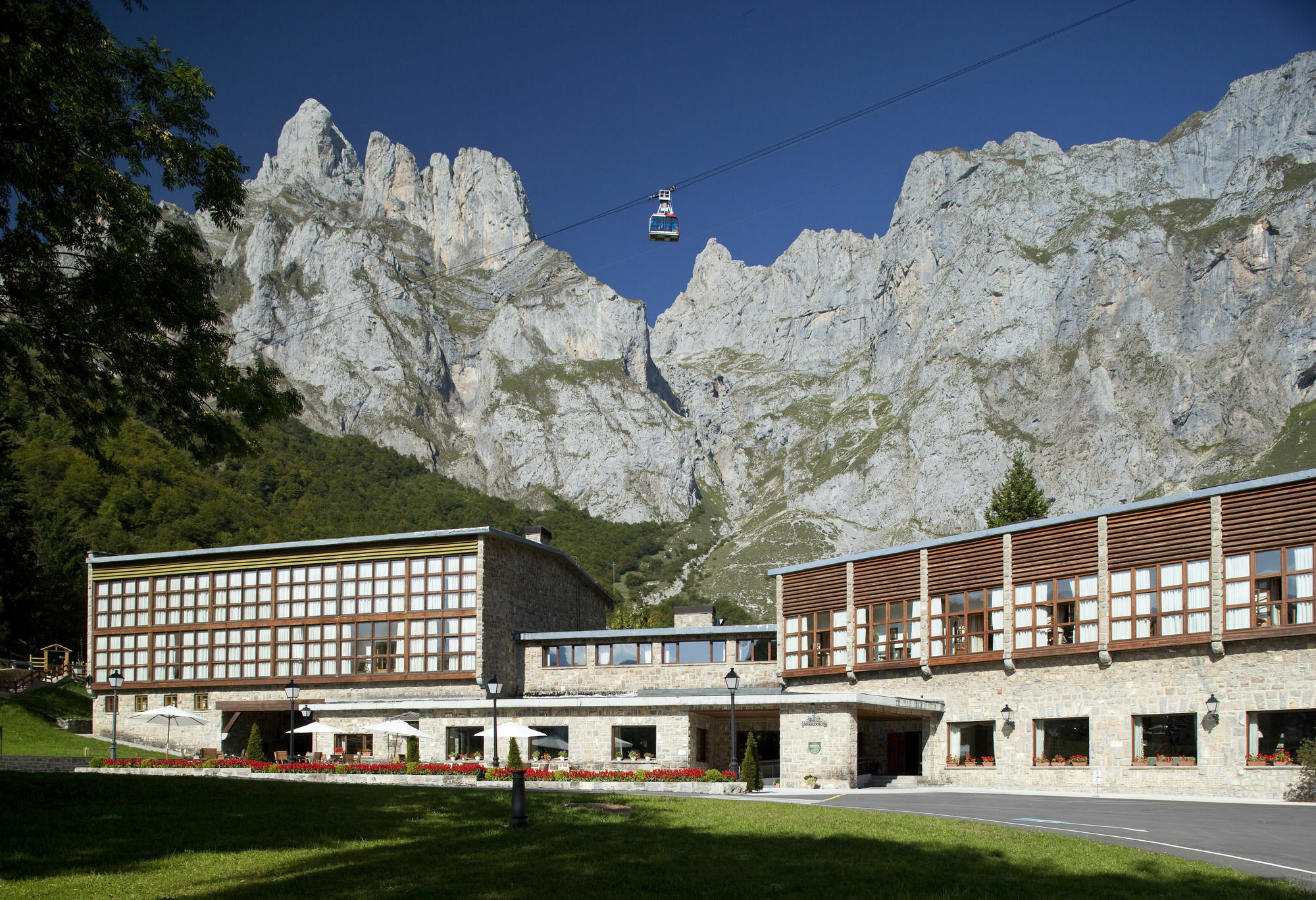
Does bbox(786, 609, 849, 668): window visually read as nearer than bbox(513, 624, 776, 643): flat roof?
Yes

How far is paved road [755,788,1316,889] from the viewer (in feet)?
52.5

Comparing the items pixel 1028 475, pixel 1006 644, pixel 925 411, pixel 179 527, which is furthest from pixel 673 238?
pixel 925 411

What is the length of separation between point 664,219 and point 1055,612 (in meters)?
19.4

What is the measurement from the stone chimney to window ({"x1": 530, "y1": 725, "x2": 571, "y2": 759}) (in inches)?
438

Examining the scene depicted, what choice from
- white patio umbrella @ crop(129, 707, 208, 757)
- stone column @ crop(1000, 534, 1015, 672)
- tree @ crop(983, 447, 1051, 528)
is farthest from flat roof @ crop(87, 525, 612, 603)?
tree @ crop(983, 447, 1051, 528)

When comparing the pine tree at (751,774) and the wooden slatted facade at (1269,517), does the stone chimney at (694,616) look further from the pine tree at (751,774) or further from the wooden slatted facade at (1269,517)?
the wooden slatted facade at (1269,517)

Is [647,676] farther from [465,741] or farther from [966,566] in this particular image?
[966,566]

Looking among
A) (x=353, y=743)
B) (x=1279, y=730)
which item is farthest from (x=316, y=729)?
(x=1279, y=730)

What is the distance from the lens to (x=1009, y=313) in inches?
7544

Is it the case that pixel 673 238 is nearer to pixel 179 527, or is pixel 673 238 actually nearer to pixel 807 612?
pixel 807 612

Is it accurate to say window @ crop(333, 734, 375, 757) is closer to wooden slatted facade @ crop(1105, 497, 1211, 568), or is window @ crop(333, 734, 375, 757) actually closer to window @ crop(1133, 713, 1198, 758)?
window @ crop(1133, 713, 1198, 758)

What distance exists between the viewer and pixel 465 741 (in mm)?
42062

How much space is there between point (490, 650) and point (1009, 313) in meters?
163

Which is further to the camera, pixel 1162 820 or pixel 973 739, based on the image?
pixel 973 739
